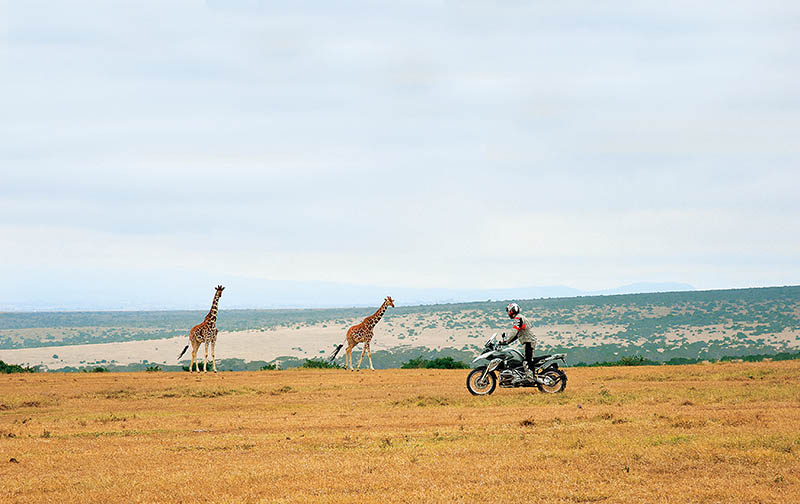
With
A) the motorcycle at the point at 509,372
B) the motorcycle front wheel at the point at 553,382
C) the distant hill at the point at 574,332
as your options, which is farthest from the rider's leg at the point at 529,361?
the distant hill at the point at 574,332

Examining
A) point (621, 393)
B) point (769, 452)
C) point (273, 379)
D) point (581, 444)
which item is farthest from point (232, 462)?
point (273, 379)

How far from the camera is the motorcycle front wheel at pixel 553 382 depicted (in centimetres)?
2203

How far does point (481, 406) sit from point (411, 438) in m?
5.33

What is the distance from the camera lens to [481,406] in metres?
19.6

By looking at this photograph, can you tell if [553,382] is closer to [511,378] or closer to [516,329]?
[511,378]

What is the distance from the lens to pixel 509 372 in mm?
21688

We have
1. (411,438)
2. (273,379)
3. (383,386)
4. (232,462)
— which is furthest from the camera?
(273,379)

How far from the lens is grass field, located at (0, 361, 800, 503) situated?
10336 millimetres

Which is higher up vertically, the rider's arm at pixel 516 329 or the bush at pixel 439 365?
the rider's arm at pixel 516 329

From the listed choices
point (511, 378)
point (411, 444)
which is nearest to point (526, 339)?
point (511, 378)

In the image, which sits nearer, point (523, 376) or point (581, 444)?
point (581, 444)

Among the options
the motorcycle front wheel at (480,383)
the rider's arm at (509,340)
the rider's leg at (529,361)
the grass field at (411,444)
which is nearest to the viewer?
the grass field at (411,444)

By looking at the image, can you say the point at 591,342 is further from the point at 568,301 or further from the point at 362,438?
the point at 362,438

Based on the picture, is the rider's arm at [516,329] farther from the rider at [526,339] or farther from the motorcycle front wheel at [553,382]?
the motorcycle front wheel at [553,382]
